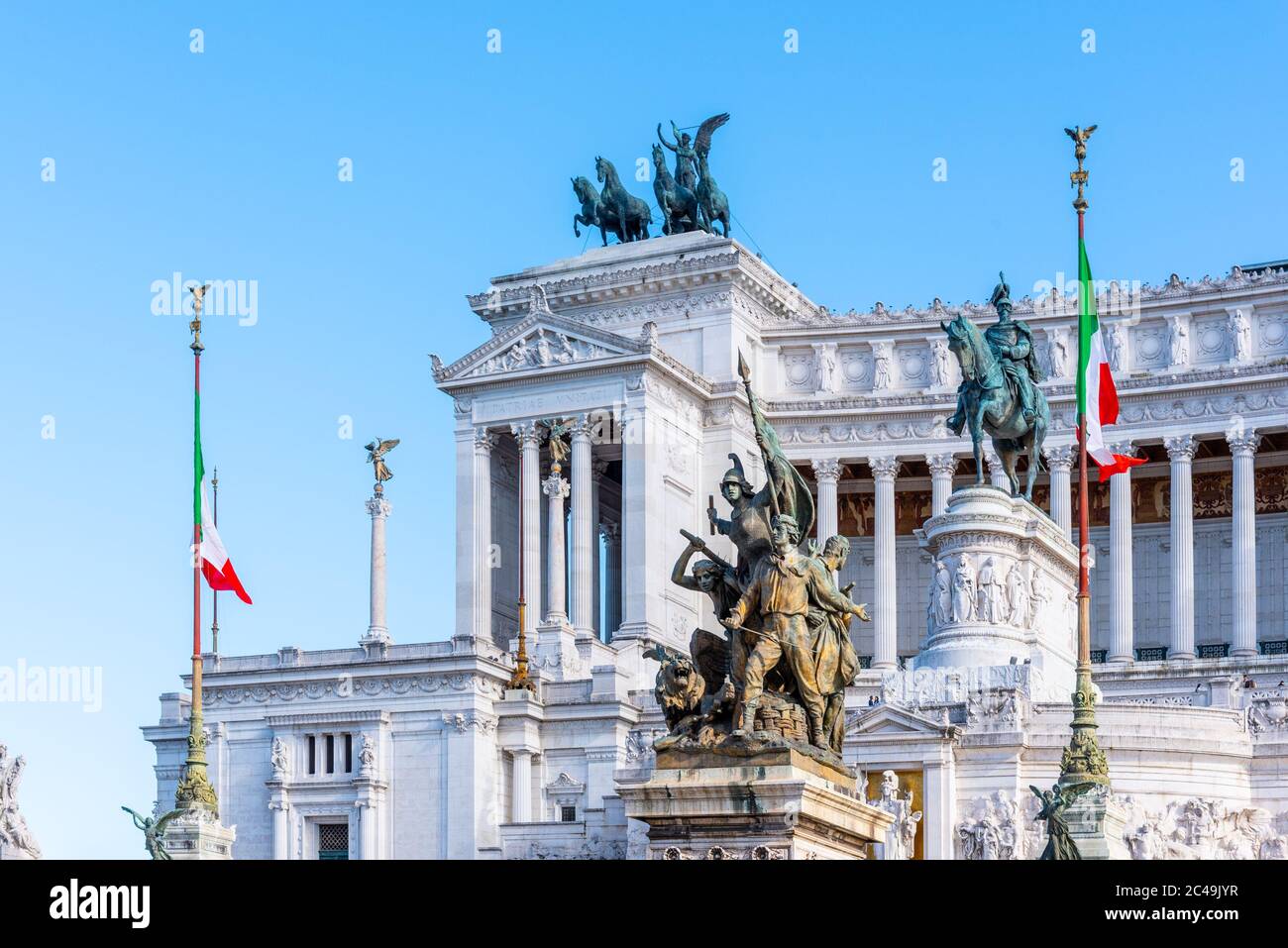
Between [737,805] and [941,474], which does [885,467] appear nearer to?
[941,474]

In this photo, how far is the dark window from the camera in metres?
70.8

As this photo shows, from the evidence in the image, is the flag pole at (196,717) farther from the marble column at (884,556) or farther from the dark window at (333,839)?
the marble column at (884,556)

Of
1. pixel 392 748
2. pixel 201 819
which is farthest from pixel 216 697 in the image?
pixel 201 819

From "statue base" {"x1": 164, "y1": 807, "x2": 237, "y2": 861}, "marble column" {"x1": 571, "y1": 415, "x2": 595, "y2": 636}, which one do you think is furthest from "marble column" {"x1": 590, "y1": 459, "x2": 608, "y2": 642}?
"statue base" {"x1": 164, "y1": 807, "x2": 237, "y2": 861}

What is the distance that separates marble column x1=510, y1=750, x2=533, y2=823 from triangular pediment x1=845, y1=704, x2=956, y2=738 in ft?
46.7

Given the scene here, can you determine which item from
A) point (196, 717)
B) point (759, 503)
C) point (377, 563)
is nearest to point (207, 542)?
point (196, 717)

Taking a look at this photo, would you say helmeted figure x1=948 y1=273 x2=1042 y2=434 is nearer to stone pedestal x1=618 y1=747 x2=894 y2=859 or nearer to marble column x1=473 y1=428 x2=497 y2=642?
marble column x1=473 y1=428 x2=497 y2=642

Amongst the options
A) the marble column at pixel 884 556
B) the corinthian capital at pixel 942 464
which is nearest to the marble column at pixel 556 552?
the marble column at pixel 884 556

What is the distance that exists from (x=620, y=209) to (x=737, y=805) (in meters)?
77.7

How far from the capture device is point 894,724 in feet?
191

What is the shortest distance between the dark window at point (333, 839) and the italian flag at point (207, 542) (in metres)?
11.9

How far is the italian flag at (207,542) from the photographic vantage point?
55.8 metres
